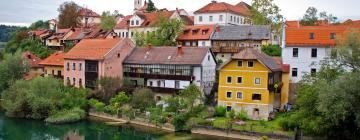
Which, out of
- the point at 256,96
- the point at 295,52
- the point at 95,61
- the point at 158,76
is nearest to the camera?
the point at 256,96

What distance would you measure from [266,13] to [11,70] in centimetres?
3562

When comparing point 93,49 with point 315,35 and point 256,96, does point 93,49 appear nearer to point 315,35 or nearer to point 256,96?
point 256,96

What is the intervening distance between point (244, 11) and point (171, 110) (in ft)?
122

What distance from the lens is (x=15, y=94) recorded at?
50.0 meters

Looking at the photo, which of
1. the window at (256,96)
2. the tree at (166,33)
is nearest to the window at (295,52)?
the window at (256,96)

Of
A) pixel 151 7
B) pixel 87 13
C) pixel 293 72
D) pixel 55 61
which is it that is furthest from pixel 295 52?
pixel 87 13

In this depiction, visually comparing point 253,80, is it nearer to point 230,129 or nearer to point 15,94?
point 230,129

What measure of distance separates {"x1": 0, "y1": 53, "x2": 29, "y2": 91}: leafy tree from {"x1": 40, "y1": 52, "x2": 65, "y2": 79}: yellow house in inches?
237

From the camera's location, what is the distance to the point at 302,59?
45000 mm

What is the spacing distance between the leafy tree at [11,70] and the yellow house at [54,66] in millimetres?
6028

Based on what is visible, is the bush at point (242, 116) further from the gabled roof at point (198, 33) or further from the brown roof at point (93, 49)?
the brown roof at point (93, 49)

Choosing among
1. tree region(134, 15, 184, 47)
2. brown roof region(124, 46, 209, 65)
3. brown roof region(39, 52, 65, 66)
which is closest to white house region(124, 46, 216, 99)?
brown roof region(124, 46, 209, 65)

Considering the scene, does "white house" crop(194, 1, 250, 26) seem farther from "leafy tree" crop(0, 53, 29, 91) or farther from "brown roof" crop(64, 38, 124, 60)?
"leafy tree" crop(0, 53, 29, 91)

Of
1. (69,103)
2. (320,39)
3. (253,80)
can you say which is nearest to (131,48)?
(69,103)
